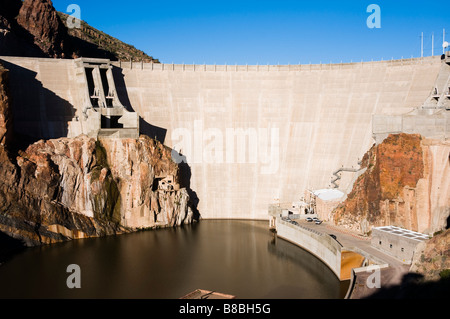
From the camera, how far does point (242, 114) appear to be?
197 ft

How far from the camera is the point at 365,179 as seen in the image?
4575 cm

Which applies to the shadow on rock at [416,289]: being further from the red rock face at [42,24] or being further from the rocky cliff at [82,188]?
the red rock face at [42,24]

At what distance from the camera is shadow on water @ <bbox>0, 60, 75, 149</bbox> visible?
180 ft

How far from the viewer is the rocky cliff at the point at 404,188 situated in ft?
129

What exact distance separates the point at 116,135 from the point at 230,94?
56.2 ft

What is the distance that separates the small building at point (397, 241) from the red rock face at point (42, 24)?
6442 centimetres

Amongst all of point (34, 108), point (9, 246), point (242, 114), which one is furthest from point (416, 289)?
point (34, 108)

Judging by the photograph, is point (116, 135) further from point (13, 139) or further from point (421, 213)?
point (421, 213)

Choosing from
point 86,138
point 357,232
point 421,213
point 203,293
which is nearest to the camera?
point 203,293
